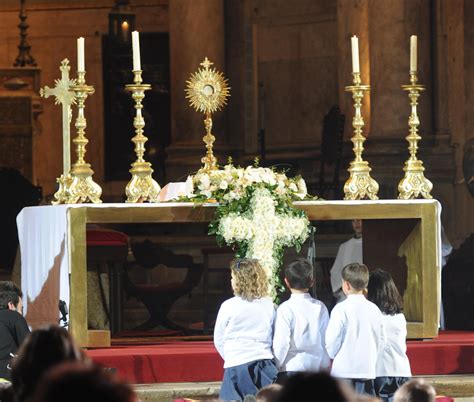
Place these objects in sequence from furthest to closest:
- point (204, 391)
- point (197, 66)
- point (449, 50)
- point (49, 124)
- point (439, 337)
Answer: point (49, 124) < point (197, 66) < point (449, 50) < point (439, 337) < point (204, 391)

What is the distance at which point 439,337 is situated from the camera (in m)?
11.6

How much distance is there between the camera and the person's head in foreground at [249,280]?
9016mm

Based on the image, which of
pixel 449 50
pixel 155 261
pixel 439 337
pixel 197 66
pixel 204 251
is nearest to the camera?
pixel 439 337

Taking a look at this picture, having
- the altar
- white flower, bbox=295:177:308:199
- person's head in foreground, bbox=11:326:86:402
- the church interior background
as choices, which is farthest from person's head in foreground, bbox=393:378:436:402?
the church interior background

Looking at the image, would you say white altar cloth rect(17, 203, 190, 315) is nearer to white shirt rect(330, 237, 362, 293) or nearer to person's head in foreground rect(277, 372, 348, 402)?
white shirt rect(330, 237, 362, 293)

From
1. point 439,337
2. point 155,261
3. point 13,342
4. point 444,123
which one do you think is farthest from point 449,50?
point 13,342

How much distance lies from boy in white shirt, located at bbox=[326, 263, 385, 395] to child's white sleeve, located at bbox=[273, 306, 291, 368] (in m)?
0.26

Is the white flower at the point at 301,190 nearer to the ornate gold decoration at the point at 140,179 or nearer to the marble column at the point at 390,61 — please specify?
the ornate gold decoration at the point at 140,179

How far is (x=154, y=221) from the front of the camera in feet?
35.7

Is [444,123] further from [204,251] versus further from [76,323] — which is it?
[76,323]

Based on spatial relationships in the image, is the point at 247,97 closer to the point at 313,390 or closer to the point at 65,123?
the point at 65,123

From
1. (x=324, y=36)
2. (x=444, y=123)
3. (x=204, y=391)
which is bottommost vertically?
(x=204, y=391)

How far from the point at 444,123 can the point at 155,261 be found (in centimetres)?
503

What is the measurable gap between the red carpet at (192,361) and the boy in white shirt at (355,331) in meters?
1.73
